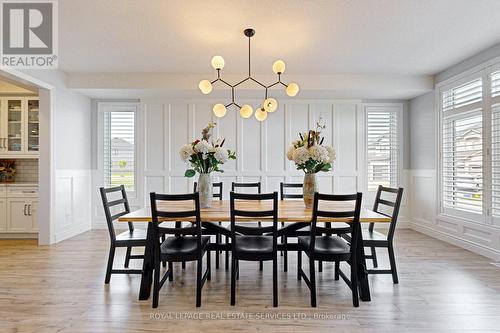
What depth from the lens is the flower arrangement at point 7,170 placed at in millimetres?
4781

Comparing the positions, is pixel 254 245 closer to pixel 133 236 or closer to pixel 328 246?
pixel 328 246

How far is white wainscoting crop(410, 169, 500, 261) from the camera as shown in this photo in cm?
365

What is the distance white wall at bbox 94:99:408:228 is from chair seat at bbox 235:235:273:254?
8.47ft

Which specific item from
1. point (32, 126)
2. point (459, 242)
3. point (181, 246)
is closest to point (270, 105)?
point (181, 246)

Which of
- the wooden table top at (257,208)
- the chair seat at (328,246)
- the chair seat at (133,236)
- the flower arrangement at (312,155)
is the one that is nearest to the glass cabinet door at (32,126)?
the chair seat at (133,236)

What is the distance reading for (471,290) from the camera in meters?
2.72

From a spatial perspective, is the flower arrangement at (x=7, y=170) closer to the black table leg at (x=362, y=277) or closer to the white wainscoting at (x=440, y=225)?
the black table leg at (x=362, y=277)

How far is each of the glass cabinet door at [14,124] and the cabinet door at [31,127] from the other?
4.0 inches

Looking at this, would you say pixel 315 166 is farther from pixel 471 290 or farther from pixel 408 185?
pixel 408 185

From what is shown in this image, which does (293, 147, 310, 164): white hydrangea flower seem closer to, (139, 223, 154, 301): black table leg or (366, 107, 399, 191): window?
(139, 223, 154, 301): black table leg

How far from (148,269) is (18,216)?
3.46m

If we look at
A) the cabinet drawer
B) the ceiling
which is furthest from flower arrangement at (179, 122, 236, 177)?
the cabinet drawer

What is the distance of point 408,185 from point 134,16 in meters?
5.29

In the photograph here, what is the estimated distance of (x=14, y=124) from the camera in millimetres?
4684
